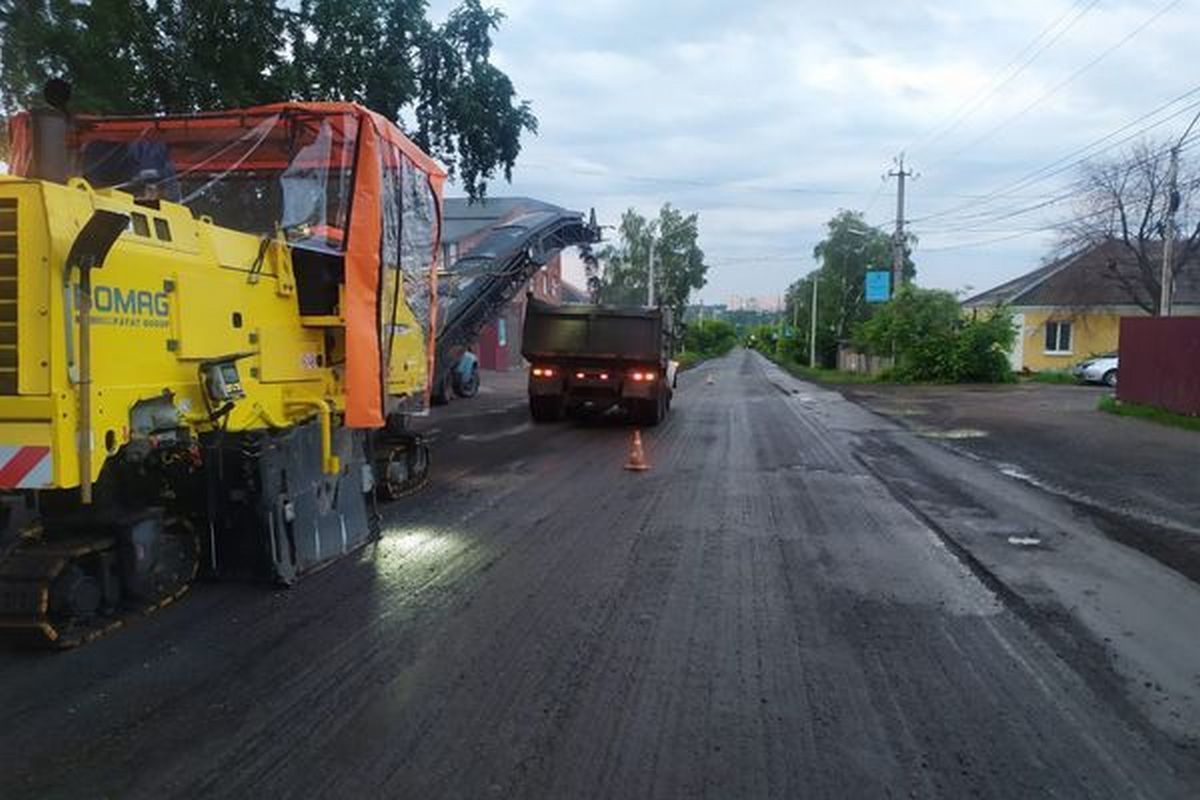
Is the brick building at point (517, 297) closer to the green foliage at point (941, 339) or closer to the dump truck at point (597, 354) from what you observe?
the dump truck at point (597, 354)

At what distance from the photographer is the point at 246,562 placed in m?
6.66

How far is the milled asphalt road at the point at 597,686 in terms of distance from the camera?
3967 mm

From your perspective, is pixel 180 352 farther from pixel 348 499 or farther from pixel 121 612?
pixel 348 499

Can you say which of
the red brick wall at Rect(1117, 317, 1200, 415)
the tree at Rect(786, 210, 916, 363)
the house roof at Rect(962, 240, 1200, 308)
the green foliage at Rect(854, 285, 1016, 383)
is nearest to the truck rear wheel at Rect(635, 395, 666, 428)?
the red brick wall at Rect(1117, 317, 1200, 415)

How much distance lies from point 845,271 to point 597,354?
2348 inches

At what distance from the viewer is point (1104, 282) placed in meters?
47.8

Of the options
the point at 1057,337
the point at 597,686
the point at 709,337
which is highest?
the point at 709,337

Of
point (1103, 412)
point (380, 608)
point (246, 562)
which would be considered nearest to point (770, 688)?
point (380, 608)

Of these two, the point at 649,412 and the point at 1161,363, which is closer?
the point at 649,412

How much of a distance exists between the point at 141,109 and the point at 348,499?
924cm

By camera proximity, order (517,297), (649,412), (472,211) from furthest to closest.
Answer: (472,211) → (517,297) → (649,412)

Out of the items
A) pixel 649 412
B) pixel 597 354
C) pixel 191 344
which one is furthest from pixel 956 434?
pixel 191 344

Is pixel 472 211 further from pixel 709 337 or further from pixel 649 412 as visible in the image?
pixel 709 337

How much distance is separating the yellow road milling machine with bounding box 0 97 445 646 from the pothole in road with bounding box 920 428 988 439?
12.3 m
